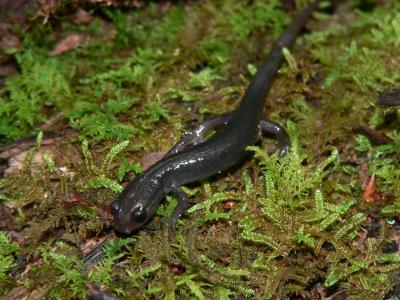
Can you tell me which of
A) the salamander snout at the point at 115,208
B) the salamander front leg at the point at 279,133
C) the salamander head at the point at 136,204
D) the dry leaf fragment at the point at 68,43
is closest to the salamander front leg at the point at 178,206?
the salamander head at the point at 136,204

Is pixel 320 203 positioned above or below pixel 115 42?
below

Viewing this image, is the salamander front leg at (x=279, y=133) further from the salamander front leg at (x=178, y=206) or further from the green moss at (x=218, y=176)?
the salamander front leg at (x=178, y=206)

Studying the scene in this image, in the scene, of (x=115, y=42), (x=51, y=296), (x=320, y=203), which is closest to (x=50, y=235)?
(x=51, y=296)

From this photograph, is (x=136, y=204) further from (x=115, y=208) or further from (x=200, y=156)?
(x=200, y=156)

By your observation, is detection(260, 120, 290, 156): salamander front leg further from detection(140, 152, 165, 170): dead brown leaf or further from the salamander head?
the salamander head

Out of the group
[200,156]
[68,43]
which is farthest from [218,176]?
[68,43]

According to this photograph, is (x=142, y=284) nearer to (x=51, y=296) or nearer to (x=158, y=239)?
(x=158, y=239)
